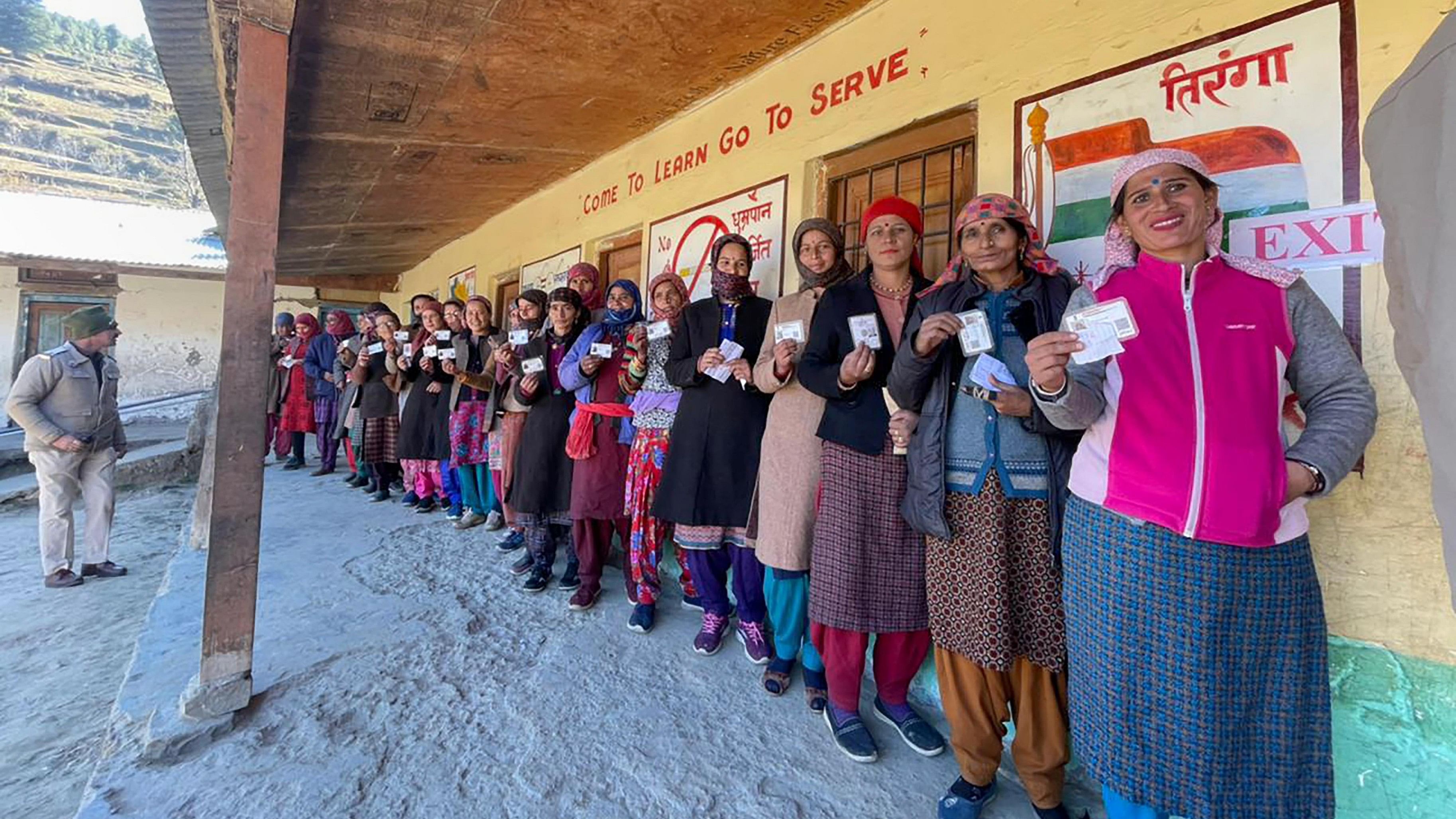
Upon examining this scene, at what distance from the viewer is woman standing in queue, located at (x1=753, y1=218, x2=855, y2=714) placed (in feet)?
7.30

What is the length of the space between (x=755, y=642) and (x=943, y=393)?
1.49 metres

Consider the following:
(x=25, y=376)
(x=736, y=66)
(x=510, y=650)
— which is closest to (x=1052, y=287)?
(x=736, y=66)

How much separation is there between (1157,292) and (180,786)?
3.06 meters

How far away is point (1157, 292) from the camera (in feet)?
4.75

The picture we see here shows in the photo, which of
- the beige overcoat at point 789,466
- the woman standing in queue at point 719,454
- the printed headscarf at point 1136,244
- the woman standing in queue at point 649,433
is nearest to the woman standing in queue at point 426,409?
the woman standing in queue at point 649,433

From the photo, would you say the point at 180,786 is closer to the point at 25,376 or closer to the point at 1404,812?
the point at 1404,812

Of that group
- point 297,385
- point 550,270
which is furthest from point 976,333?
point 297,385

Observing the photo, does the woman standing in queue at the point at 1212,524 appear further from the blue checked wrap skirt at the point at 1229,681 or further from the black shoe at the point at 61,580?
the black shoe at the point at 61,580

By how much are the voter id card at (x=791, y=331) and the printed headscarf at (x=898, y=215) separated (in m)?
0.40

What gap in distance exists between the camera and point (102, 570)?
13.9ft

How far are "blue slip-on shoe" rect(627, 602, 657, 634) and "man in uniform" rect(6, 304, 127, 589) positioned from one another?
13.0 feet

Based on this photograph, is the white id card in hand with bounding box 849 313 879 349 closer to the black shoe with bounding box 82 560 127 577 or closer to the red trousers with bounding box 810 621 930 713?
the red trousers with bounding box 810 621 930 713

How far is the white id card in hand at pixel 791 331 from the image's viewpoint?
2.12 m

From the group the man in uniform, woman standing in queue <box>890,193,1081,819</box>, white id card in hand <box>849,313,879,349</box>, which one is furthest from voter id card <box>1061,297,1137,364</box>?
the man in uniform
